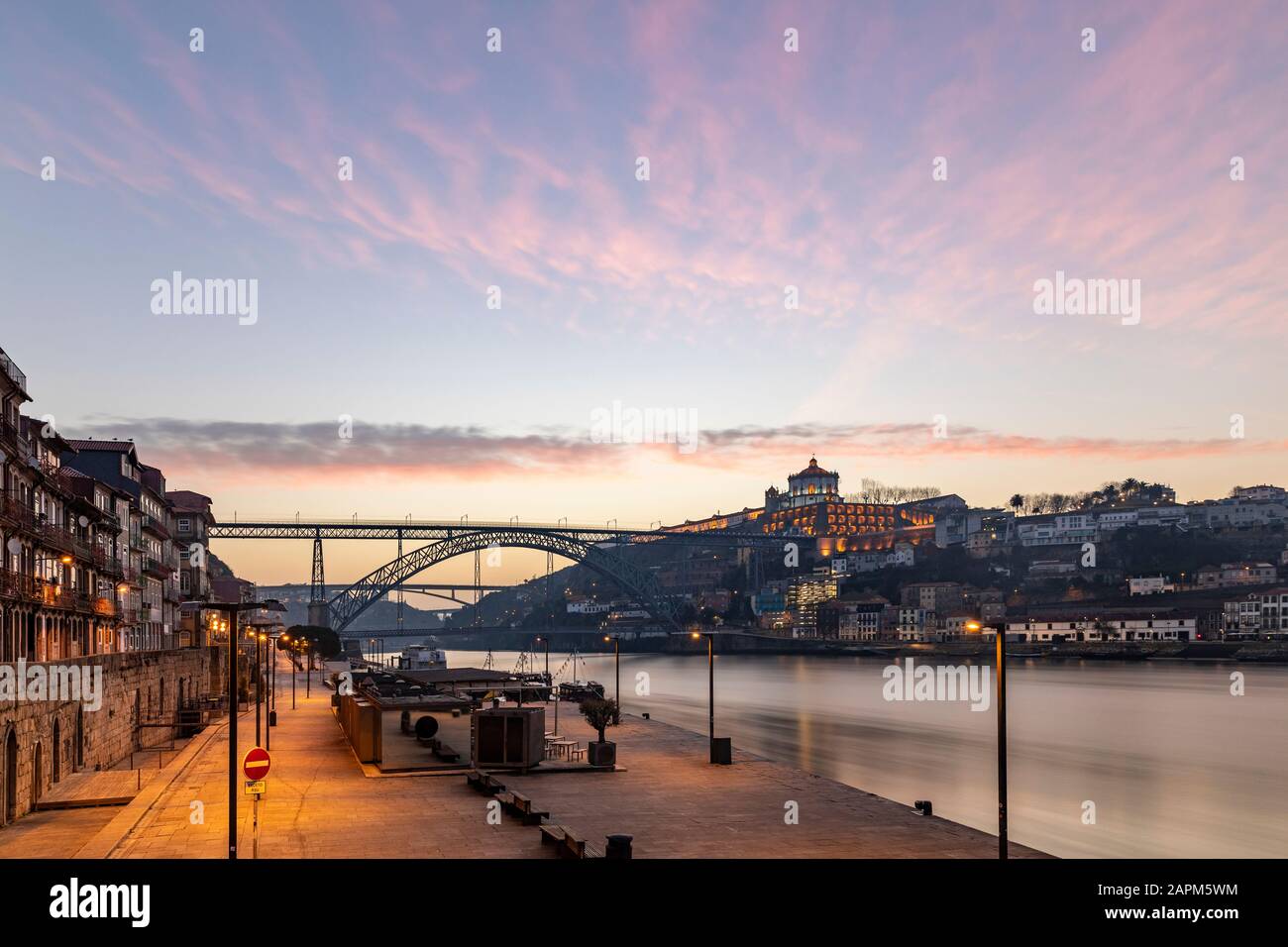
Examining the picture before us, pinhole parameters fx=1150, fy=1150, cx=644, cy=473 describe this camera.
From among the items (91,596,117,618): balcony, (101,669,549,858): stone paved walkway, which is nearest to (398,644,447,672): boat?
(91,596,117,618): balcony

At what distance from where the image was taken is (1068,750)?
74.5m

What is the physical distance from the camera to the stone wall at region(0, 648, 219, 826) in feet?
105

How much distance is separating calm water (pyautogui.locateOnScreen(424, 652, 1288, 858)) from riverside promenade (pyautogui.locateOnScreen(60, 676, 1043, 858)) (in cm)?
1307

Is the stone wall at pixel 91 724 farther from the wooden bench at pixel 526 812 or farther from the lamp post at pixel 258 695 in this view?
the wooden bench at pixel 526 812

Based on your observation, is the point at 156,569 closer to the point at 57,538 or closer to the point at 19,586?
the point at 57,538

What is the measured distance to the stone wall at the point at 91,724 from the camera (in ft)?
105

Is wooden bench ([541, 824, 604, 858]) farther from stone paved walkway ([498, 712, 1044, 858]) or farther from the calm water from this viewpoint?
the calm water
